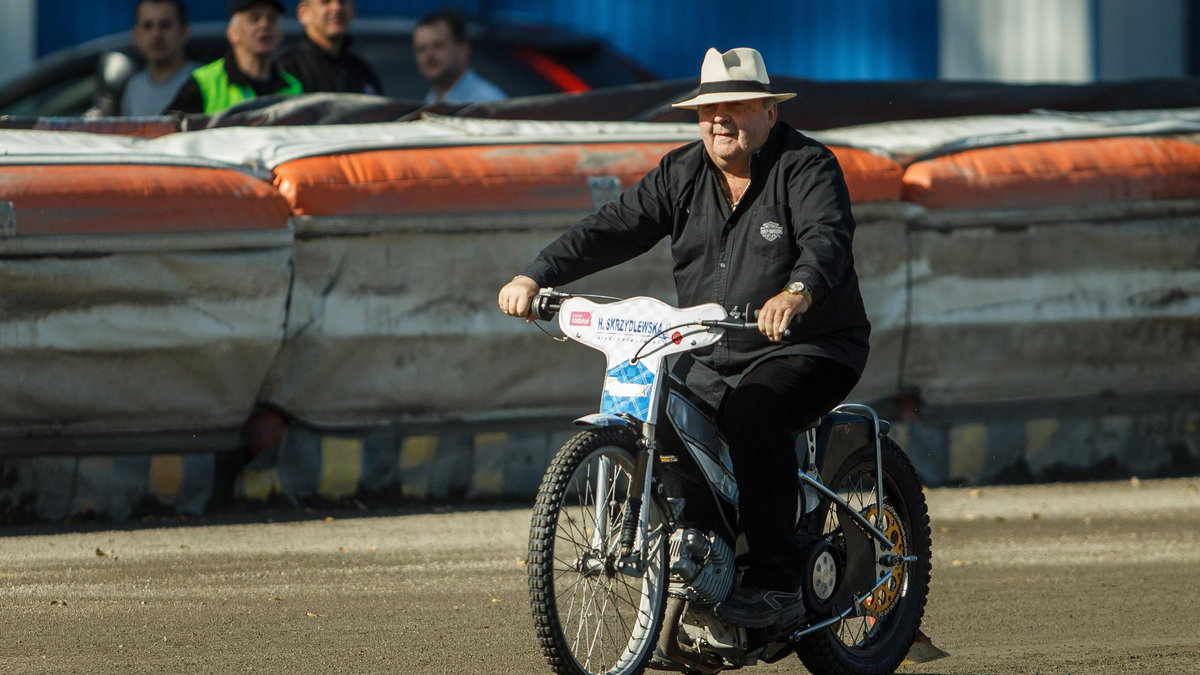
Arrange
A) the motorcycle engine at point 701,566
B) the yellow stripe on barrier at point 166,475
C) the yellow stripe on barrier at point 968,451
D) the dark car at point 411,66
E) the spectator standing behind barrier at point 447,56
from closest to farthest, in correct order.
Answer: the motorcycle engine at point 701,566
the yellow stripe on barrier at point 166,475
the yellow stripe on barrier at point 968,451
the spectator standing behind barrier at point 447,56
the dark car at point 411,66

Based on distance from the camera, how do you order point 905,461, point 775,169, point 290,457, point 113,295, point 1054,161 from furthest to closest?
1. point 1054,161
2. point 290,457
3. point 113,295
4. point 905,461
5. point 775,169

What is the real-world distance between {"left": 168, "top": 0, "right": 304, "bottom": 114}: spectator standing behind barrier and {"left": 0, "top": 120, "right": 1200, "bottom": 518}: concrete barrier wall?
55.9 inches

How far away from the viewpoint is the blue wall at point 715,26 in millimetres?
17875

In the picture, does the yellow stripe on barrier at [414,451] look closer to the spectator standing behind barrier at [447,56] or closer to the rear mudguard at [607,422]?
the spectator standing behind barrier at [447,56]

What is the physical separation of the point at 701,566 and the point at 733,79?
53.2 inches

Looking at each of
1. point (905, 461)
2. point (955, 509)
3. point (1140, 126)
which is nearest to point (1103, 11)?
point (1140, 126)

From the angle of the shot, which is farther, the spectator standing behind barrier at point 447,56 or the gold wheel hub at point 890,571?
the spectator standing behind barrier at point 447,56

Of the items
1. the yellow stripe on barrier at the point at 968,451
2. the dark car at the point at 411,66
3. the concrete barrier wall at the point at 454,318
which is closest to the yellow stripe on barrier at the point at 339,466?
the concrete barrier wall at the point at 454,318

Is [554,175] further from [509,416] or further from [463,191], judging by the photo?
[509,416]

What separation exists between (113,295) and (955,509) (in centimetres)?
385

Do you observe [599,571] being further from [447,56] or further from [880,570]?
[447,56]

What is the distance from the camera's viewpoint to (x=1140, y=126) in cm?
936

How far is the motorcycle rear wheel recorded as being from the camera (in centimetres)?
553

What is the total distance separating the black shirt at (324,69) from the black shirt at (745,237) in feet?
17.0
